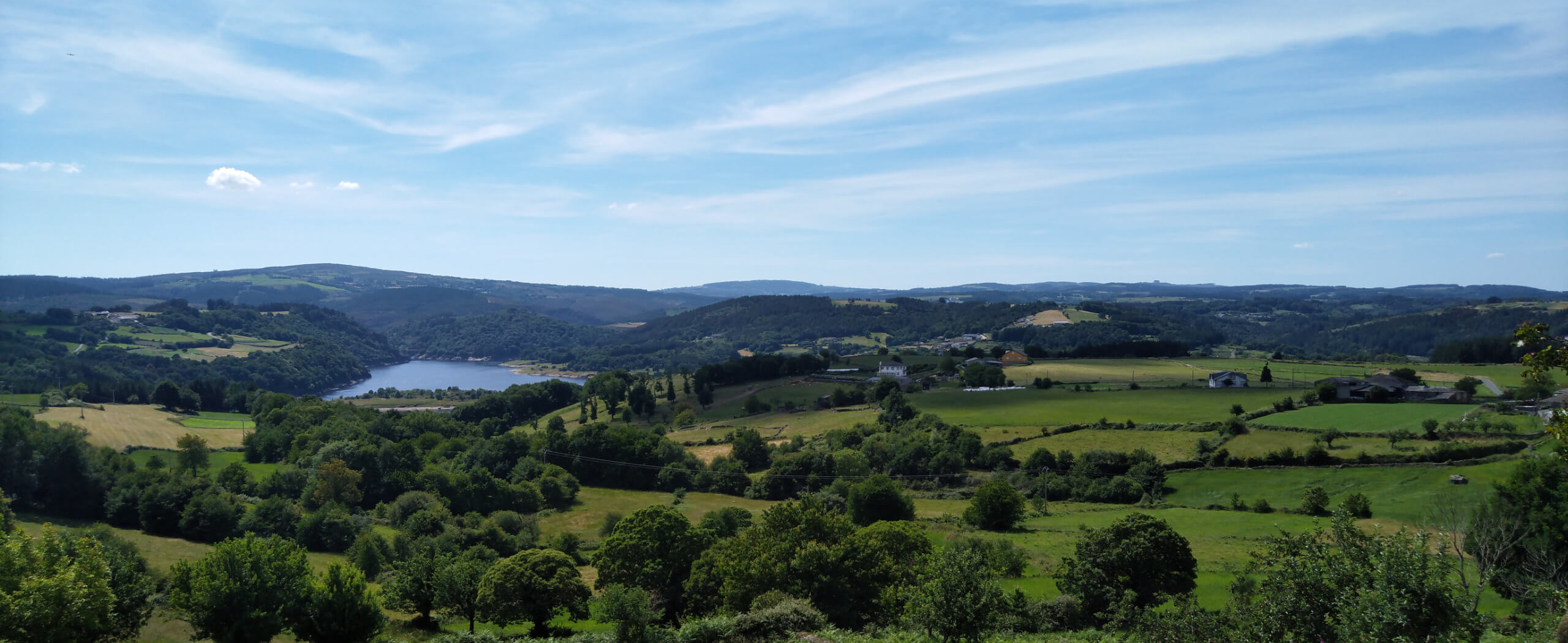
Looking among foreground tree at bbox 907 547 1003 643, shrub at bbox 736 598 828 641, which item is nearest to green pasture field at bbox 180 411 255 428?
shrub at bbox 736 598 828 641

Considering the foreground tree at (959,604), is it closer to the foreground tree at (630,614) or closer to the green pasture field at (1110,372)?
the foreground tree at (630,614)

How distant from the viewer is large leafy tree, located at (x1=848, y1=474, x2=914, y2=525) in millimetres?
47000

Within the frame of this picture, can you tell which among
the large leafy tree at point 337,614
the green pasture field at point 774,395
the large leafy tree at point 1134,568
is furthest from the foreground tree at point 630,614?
the green pasture field at point 774,395

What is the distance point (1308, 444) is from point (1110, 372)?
134 ft

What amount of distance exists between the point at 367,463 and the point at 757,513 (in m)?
30.9

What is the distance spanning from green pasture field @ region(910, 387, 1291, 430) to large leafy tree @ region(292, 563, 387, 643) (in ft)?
161

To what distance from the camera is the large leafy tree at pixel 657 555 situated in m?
31.4

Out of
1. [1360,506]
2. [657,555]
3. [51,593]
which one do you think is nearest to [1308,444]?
[1360,506]

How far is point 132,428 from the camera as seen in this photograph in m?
72.9

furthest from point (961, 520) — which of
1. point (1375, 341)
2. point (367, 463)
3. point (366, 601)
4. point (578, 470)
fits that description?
point (1375, 341)

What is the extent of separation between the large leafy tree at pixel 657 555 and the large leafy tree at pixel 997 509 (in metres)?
17.1

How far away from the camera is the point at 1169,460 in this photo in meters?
51.7

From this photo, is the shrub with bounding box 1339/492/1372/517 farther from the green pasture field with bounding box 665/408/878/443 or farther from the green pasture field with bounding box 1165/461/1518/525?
the green pasture field with bounding box 665/408/878/443

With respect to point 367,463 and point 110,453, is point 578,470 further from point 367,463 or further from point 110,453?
point 110,453
